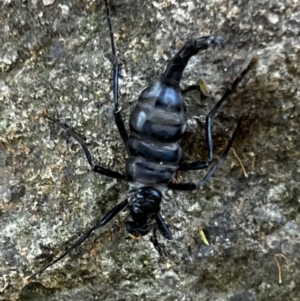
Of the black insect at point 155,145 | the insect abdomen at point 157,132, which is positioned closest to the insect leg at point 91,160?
the black insect at point 155,145

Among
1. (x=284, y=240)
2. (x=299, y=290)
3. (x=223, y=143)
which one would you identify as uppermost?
(x=223, y=143)

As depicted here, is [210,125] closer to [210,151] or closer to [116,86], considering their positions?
[210,151]

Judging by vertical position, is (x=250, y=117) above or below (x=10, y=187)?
above

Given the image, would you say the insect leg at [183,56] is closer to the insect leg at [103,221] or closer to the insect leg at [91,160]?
the insect leg at [91,160]

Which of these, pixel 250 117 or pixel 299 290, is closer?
pixel 250 117

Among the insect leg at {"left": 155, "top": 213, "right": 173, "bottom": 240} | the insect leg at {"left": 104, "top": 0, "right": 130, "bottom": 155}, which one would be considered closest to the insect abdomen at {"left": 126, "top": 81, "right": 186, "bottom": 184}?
the insect leg at {"left": 104, "top": 0, "right": 130, "bottom": 155}

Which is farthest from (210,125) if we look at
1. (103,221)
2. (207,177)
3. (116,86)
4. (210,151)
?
(103,221)

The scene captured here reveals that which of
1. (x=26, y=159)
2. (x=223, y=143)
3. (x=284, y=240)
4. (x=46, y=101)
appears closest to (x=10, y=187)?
(x=26, y=159)

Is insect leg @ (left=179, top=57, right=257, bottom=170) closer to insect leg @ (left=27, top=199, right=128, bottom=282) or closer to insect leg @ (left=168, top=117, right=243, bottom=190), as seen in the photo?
insect leg @ (left=168, top=117, right=243, bottom=190)

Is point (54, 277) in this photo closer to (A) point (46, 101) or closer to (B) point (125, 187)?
(B) point (125, 187)
